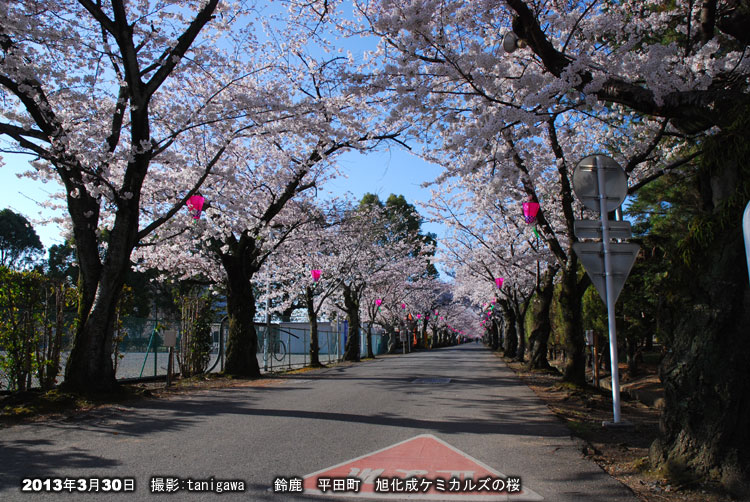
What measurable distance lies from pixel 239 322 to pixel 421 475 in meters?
12.3

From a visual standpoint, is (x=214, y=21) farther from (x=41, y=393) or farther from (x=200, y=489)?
(x=200, y=489)

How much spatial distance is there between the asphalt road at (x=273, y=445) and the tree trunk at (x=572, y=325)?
2.97 metres

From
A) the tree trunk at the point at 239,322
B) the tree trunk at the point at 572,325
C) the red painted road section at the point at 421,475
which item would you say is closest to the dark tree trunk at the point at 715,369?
the red painted road section at the point at 421,475

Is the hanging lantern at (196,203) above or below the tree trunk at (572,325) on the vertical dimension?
above

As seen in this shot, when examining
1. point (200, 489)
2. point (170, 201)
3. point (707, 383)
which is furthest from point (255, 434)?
point (170, 201)

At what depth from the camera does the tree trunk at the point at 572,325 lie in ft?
41.9

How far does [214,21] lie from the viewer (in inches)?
467

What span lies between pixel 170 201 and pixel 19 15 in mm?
7043

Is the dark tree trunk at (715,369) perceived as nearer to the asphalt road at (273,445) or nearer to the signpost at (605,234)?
the asphalt road at (273,445)

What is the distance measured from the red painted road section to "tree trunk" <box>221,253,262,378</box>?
35.7 feet

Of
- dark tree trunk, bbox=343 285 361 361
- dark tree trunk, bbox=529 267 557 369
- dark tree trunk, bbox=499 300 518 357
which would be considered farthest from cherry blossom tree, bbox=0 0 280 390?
dark tree trunk, bbox=499 300 518 357

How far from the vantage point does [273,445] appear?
609 cm

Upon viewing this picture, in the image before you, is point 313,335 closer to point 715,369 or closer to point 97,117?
point 97,117

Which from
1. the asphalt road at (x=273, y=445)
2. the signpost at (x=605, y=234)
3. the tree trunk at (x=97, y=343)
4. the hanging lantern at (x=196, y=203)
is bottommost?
the asphalt road at (x=273, y=445)
